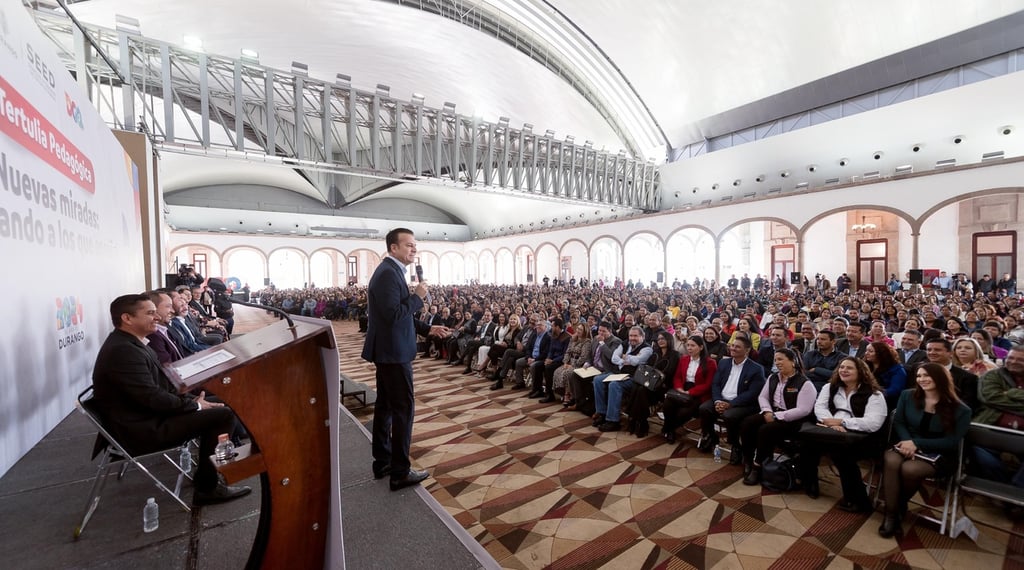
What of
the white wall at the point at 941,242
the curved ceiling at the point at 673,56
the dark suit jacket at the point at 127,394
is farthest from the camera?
the white wall at the point at 941,242

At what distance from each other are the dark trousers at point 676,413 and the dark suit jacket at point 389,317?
8.96ft

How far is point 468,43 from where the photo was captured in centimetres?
1545

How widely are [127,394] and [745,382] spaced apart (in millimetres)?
4299

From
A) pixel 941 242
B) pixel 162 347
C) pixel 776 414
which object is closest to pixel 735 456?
pixel 776 414

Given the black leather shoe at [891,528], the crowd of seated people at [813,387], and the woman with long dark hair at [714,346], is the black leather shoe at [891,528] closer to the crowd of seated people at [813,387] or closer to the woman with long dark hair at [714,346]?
the crowd of seated people at [813,387]

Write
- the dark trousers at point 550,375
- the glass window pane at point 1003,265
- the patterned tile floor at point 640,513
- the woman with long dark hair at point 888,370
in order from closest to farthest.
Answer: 1. the patterned tile floor at point 640,513
2. the woman with long dark hair at point 888,370
3. the dark trousers at point 550,375
4. the glass window pane at point 1003,265

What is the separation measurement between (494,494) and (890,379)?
3375 millimetres

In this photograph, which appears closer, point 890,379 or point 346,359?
point 890,379

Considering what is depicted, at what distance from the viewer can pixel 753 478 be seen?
319cm

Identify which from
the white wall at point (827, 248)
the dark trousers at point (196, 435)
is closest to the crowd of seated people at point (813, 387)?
the dark trousers at point (196, 435)

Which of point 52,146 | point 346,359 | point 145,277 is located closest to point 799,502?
point 52,146

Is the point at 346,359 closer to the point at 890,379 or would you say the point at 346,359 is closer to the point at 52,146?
the point at 52,146

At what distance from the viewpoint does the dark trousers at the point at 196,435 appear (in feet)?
7.04

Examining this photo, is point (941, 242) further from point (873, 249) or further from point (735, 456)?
point (735, 456)
